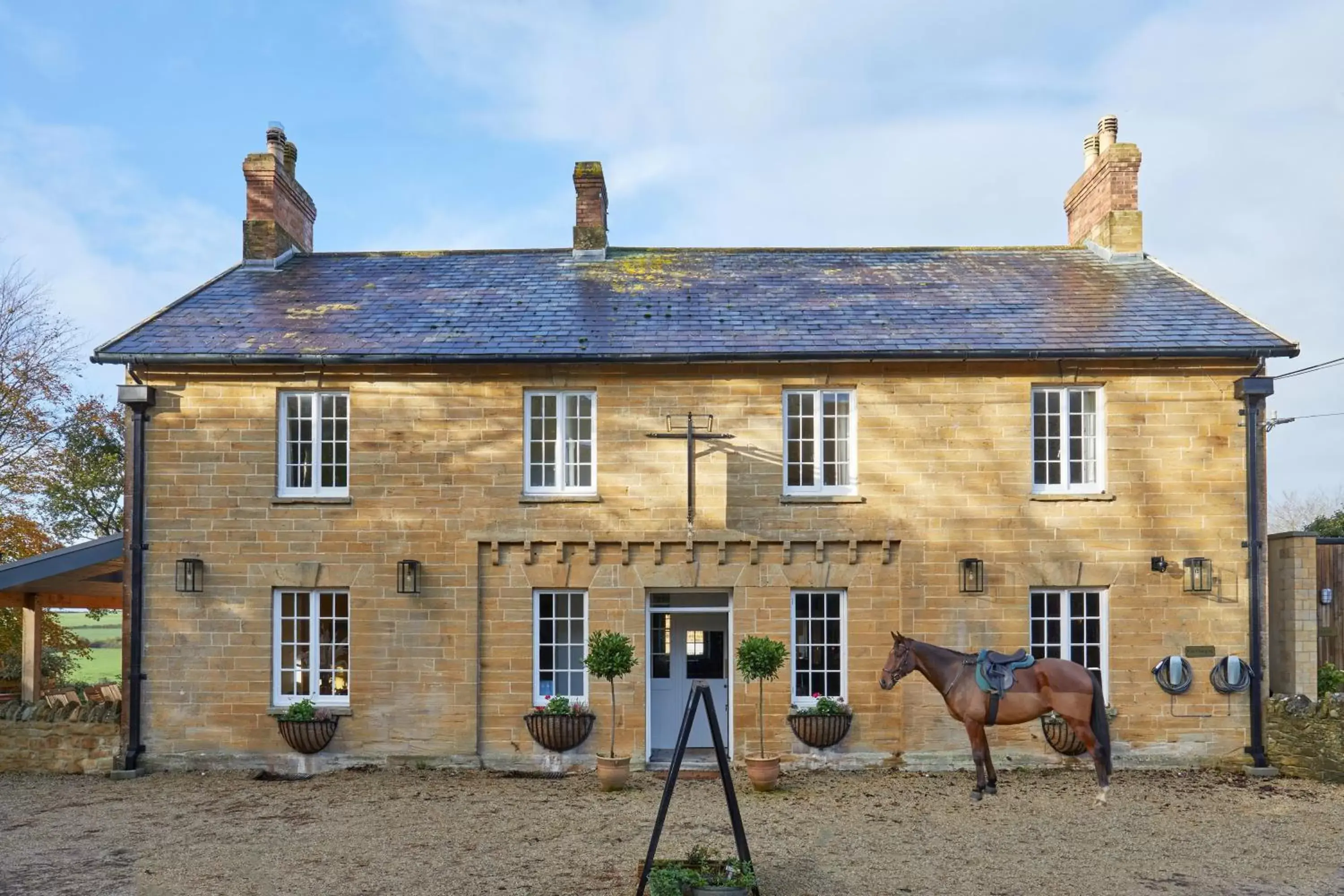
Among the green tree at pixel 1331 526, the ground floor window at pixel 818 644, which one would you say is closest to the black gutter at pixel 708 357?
the ground floor window at pixel 818 644

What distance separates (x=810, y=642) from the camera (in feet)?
45.7

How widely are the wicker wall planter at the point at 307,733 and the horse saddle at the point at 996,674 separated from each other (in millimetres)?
8680

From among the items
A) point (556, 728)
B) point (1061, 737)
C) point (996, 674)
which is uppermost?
point (996, 674)

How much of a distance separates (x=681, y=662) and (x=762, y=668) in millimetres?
2386

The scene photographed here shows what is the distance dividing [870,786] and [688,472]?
15.4 feet

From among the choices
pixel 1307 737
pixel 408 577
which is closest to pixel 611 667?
pixel 408 577

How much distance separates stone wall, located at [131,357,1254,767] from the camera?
13672 millimetres

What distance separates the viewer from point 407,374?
14062 millimetres

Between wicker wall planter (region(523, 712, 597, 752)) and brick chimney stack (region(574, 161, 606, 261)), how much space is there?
7.93m

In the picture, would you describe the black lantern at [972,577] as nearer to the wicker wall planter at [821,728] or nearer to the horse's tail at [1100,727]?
the wicker wall planter at [821,728]

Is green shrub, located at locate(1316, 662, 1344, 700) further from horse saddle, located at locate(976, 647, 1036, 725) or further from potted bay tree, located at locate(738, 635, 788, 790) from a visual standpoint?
potted bay tree, located at locate(738, 635, 788, 790)

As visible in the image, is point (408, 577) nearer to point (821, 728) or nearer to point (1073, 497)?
point (821, 728)

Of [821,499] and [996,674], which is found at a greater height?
[821,499]

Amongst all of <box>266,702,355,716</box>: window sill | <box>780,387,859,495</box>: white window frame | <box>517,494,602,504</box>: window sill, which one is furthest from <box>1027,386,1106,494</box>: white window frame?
<box>266,702,355,716</box>: window sill
